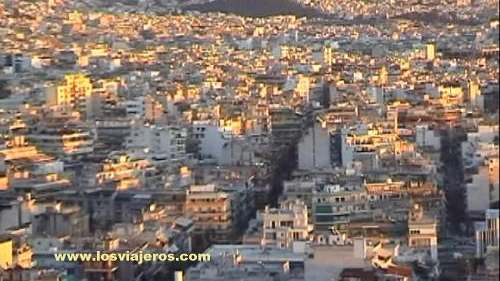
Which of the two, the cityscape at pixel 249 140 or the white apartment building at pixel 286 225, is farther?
the white apartment building at pixel 286 225

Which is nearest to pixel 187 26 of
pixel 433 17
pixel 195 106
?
pixel 433 17

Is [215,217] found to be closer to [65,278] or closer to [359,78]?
[65,278]

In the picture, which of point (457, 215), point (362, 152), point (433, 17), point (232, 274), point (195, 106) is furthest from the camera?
point (433, 17)

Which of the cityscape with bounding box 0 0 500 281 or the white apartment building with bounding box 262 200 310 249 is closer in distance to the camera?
the cityscape with bounding box 0 0 500 281

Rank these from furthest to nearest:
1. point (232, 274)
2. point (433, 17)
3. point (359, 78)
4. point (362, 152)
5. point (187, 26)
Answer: point (187, 26), point (433, 17), point (359, 78), point (362, 152), point (232, 274)

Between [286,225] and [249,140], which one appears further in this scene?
[249,140]

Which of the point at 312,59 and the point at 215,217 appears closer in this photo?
the point at 215,217
